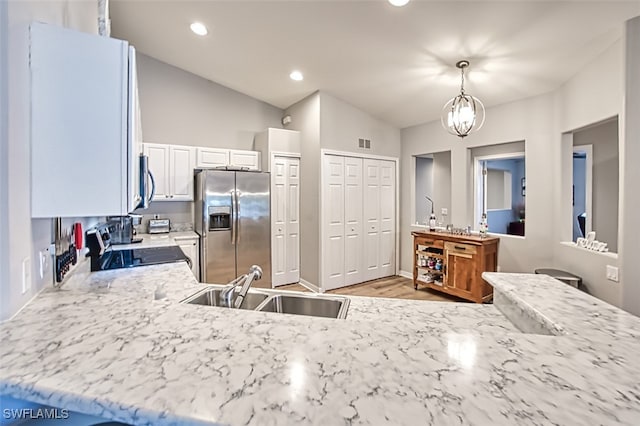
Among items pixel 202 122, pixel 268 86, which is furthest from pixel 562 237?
pixel 202 122

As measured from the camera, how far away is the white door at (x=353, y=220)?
185 inches

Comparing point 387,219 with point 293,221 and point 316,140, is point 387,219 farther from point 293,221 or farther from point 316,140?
point 316,140

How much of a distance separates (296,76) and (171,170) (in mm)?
2222

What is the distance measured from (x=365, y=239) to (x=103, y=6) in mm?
4178

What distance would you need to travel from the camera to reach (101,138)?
126 cm

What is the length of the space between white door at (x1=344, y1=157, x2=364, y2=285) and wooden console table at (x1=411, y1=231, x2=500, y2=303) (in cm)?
90

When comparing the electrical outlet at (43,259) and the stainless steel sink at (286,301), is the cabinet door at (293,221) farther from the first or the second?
the electrical outlet at (43,259)

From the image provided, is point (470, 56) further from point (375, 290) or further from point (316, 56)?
point (375, 290)

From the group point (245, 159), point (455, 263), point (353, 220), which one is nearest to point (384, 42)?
point (353, 220)

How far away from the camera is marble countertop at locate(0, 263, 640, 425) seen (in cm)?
60

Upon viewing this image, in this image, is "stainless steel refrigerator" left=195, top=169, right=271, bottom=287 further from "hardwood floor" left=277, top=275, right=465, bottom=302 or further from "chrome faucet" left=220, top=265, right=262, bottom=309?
"chrome faucet" left=220, top=265, right=262, bottom=309

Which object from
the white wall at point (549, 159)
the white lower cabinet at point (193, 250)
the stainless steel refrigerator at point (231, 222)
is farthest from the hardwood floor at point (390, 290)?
the white lower cabinet at point (193, 250)

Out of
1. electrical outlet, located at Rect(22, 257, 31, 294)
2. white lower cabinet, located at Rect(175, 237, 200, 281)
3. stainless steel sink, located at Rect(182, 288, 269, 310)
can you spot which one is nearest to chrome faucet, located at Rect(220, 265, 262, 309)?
stainless steel sink, located at Rect(182, 288, 269, 310)

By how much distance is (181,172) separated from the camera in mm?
4305
